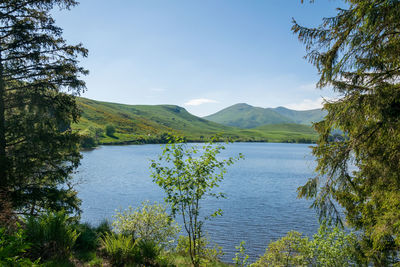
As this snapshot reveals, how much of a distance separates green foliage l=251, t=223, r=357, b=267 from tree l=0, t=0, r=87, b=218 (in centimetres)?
1115

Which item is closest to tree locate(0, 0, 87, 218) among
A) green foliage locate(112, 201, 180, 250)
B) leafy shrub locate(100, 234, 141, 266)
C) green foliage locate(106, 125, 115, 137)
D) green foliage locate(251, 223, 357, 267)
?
green foliage locate(112, 201, 180, 250)

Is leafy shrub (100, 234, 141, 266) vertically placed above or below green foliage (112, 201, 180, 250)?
above

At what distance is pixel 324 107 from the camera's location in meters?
10.0

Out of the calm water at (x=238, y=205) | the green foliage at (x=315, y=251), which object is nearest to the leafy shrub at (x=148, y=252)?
the green foliage at (x=315, y=251)

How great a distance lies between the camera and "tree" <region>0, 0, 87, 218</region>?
11.5m

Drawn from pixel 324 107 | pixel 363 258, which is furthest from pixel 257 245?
pixel 324 107

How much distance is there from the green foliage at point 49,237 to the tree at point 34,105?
15.0 feet

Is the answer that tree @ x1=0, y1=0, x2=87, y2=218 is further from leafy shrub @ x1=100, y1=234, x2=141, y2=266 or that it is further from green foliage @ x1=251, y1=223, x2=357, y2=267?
green foliage @ x1=251, y1=223, x2=357, y2=267

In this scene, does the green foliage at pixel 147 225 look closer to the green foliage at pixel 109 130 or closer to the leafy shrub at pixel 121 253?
the leafy shrub at pixel 121 253

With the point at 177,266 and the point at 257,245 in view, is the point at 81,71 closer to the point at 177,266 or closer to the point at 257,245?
the point at 177,266

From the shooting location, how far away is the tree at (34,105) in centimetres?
1145

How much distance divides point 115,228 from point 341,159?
12092 millimetres

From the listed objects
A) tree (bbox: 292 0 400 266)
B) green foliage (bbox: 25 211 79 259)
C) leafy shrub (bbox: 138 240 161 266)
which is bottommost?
leafy shrub (bbox: 138 240 161 266)

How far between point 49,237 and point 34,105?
7095mm
